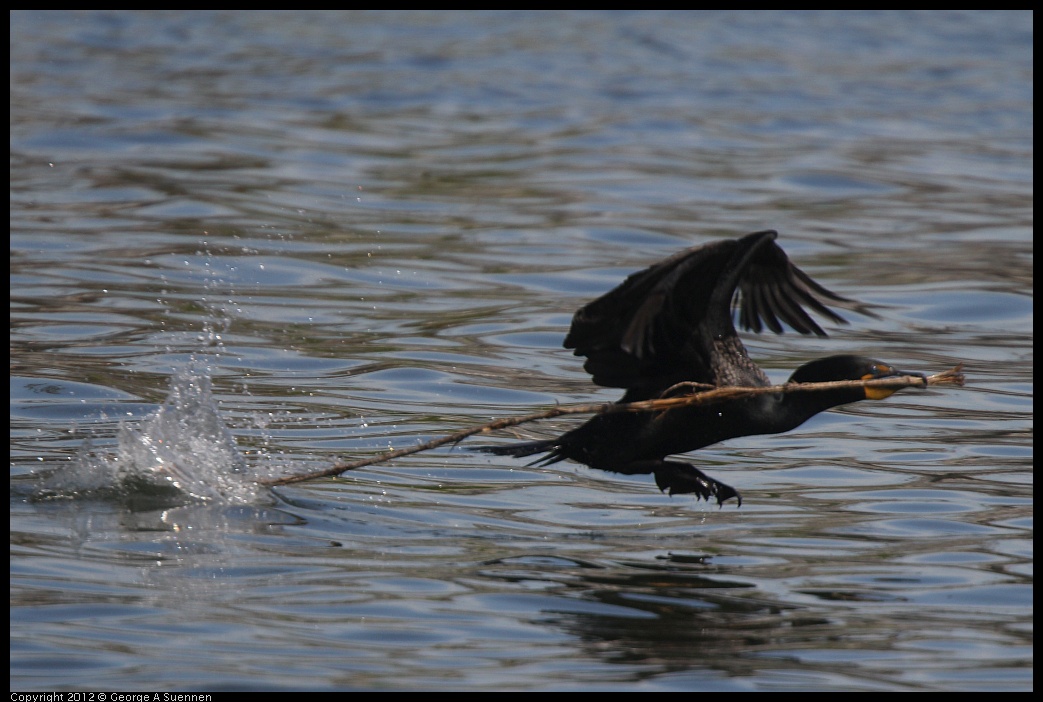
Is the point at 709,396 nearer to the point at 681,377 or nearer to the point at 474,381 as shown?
the point at 681,377

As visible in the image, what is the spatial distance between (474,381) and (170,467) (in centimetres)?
247

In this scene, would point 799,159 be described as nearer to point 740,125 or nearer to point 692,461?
point 740,125

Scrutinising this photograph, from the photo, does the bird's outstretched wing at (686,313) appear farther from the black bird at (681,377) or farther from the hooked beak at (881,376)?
the hooked beak at (881,376)

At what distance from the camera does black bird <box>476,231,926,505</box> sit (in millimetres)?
5684

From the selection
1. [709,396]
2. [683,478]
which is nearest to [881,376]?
[709,396]

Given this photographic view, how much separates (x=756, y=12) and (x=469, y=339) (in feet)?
66.7

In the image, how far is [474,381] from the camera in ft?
26.9

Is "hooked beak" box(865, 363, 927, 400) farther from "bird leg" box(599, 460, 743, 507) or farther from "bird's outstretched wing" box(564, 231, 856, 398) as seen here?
"bird leg" box(599, 460, 743, 507)

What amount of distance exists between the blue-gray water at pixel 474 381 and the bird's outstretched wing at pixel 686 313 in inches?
25.0

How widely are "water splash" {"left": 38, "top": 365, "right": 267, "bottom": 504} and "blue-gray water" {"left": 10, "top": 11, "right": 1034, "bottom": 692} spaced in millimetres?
32

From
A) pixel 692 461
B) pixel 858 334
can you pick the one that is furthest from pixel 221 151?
pixel 692 461

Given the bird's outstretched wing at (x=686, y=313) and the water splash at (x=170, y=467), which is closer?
the bird's outstretched wing at (x=686, y=313)

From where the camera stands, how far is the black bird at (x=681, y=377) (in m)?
5.68

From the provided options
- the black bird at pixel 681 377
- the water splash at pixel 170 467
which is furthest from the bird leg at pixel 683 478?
the water splash at pixel 170 467
